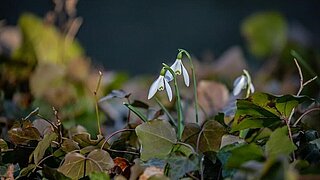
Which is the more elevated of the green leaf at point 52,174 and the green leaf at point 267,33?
the green leaf at point 52,174

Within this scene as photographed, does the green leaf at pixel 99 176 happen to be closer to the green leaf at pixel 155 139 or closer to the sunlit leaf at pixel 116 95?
the green leaf at pixel 155 139

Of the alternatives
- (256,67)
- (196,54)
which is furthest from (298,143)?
(196,54)

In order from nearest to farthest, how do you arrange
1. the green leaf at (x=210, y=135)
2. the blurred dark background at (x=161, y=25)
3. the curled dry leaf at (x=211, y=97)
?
the green leaf at (x=210, y=135) → the curled dry leaf at (x=211, y=97) → the blurred dark background at (x=161, y=25)

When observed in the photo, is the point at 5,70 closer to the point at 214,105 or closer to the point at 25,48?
the point at 25,48

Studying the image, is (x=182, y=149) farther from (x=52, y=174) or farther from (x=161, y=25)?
(x=161, y=25)

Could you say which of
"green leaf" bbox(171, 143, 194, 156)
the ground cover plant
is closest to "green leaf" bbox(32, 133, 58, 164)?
the ground cover plant

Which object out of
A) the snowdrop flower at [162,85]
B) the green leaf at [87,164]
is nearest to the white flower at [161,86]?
the snowdrop flower at [162,85]
